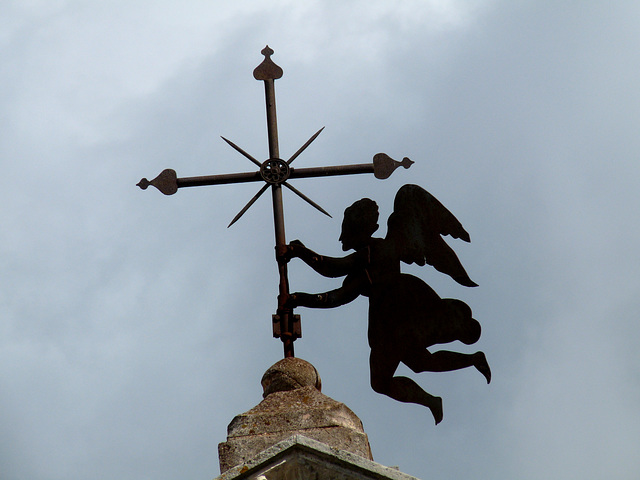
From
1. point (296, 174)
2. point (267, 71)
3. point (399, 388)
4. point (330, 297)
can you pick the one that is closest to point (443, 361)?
point (399, 388)

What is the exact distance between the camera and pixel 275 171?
991cm

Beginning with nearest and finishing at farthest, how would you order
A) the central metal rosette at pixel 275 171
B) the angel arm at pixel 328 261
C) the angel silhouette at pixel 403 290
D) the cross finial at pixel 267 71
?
the angel silhouette at pixel 403 290 < the angel arm at pixel 328 261 < the central metal rosette at pixel 275 171 < the cross finial at pixel 267 71

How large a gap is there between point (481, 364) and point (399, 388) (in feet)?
2.19

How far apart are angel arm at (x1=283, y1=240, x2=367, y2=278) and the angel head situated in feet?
0.36

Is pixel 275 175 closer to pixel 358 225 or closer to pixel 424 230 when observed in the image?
pixel 358 225

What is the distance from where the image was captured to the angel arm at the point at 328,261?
9359 millimetres

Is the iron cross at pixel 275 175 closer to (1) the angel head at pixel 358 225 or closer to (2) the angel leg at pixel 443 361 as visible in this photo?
(1) the angel head at pixel 358 225

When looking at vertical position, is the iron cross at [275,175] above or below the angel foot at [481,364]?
above

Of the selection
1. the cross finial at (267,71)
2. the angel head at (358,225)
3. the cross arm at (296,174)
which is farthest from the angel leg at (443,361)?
the cross finial at (267,71)

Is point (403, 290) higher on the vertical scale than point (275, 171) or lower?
lower

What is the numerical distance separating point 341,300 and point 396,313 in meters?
0.46

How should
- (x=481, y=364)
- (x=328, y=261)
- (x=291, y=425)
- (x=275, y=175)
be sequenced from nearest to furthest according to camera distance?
(x=291, y=425), (x=481, y=364), (x=328, y=261), (x=275, y=175)

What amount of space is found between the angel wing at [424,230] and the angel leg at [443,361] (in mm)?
642

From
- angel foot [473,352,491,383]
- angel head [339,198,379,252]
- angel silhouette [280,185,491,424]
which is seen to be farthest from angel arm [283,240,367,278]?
angel foot [473,352,491,383]
